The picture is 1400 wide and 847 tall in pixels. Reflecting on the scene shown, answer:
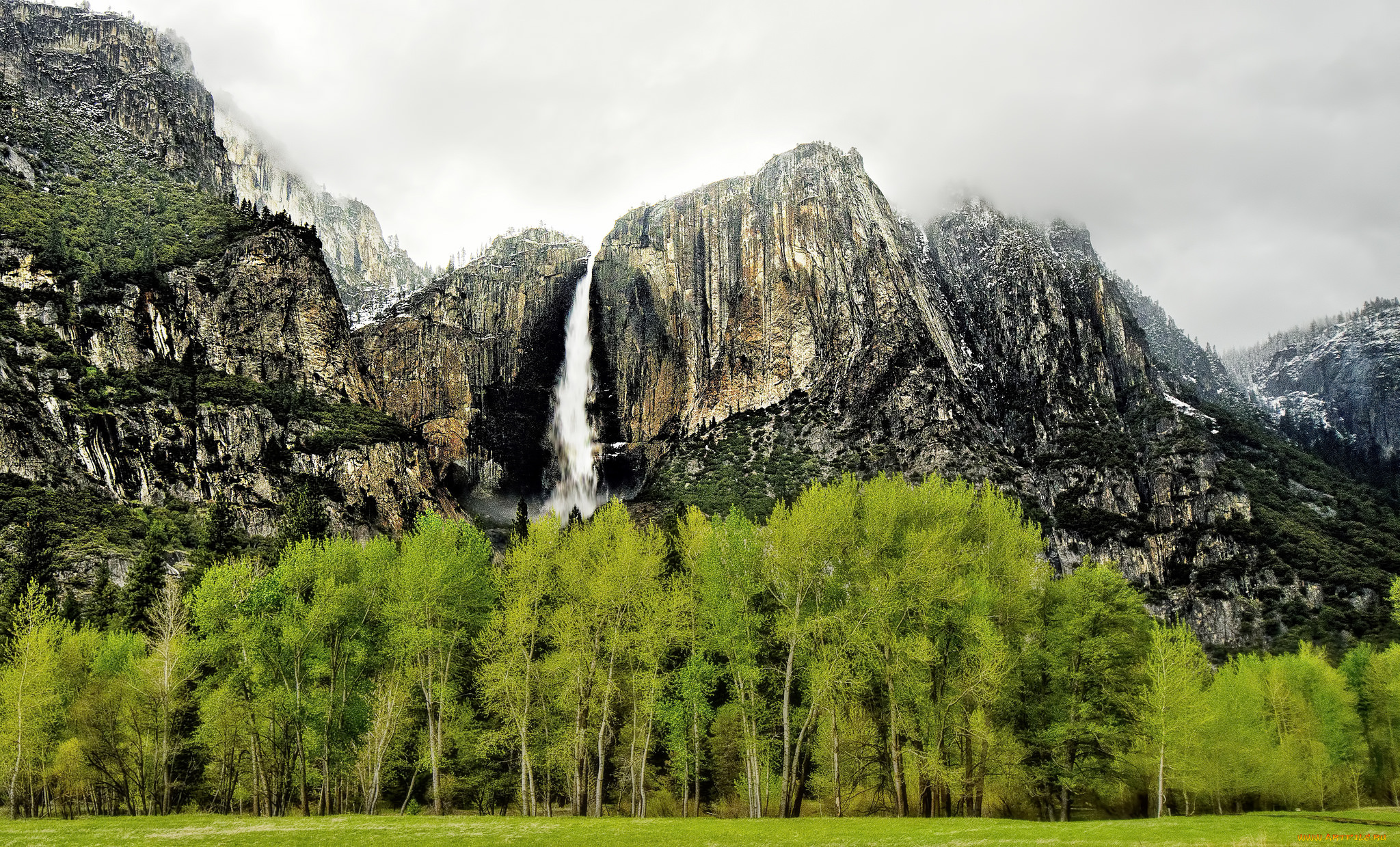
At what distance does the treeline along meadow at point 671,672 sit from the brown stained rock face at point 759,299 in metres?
120

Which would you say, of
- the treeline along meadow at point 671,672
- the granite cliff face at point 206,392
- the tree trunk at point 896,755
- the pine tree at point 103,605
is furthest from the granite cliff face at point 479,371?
the tree trunk at point 896,755

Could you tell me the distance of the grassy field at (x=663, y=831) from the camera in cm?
2455

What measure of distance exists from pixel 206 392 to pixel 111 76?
10421cm

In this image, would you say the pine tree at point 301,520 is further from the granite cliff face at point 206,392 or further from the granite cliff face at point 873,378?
the granite cliff face at point 873,378

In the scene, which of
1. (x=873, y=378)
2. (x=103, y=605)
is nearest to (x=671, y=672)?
(x=103, y=605)

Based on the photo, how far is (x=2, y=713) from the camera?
136 feet

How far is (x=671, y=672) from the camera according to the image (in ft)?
131

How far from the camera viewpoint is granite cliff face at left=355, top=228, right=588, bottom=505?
16662 centimetres

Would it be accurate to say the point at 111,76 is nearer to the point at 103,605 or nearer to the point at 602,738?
the point at 103,605

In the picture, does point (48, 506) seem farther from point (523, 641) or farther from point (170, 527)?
point (523, 641)

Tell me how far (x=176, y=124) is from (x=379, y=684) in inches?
7159

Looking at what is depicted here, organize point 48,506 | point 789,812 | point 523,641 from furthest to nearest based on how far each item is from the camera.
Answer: point 48,506
point 523,641
point 789,812

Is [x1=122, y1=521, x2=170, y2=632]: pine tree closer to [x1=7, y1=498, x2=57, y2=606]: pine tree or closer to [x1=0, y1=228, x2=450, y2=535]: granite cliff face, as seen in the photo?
[x1=7, y1=498, x2=57, y2=606]: pine tree

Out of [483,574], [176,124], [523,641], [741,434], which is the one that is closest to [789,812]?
[523,641]
